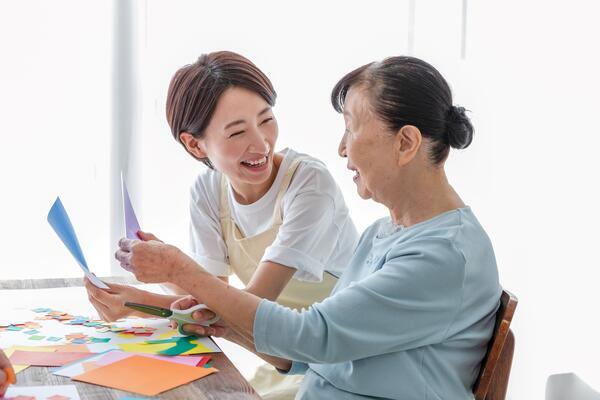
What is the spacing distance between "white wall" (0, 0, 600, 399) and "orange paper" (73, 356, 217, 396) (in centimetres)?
172

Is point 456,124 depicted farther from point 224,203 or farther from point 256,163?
point 224,203

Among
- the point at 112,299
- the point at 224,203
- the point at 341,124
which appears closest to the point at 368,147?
the point at 112,299

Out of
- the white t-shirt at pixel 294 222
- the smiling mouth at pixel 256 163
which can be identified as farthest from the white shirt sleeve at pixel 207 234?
the smiling mouth at pixel 256 163

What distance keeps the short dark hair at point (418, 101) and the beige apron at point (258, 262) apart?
2.09 feet

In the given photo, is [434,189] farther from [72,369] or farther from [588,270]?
[588,270]

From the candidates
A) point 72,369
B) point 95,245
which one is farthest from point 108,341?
point 95,245

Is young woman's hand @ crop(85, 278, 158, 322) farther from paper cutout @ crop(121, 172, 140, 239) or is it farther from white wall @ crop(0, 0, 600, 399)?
white wall @ crop(0, 0, 600, 399)

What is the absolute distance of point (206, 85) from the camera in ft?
6.01

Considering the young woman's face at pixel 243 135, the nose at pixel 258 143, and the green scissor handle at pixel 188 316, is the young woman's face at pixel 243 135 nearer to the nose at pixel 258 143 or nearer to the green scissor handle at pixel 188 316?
the nose at pixel 258 143

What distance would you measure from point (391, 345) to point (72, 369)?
539mm

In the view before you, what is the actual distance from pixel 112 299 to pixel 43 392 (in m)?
0.45

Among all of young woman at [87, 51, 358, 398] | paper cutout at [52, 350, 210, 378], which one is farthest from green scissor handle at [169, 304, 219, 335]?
young woman at [87, 51, 358, 398]

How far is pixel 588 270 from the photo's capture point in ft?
9.49

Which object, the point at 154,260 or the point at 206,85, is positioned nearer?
the point at 154,260
